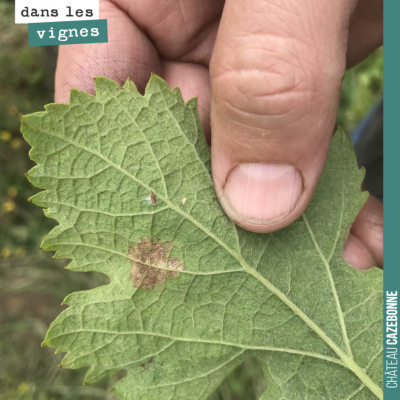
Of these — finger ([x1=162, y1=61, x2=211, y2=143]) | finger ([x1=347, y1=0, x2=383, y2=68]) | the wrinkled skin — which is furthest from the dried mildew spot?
finger ([x1=347, y1=0, x2=383, y2=68])

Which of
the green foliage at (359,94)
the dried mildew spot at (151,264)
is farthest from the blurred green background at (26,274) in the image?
the green foliage at (359,94)

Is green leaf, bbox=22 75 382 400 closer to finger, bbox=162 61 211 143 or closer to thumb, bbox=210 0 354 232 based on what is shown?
thumb, bbox=210 0 354 232

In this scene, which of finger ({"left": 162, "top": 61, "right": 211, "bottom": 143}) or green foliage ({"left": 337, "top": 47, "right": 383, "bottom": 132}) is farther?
green foliage ({"left": 337, "top": 47, "right": 383, "bottom": 132})

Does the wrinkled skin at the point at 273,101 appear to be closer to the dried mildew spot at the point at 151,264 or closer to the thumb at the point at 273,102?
the thumb at the point at 273,102

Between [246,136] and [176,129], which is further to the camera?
[176,129]

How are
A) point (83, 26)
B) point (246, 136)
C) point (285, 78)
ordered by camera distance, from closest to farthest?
point (285, 78)
point (246, 136)
point (83, 26)

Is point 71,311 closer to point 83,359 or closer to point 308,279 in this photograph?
point 83,359

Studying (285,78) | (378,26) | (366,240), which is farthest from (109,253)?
(378,26)

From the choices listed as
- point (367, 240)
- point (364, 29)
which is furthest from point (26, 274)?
point (364, 29)
